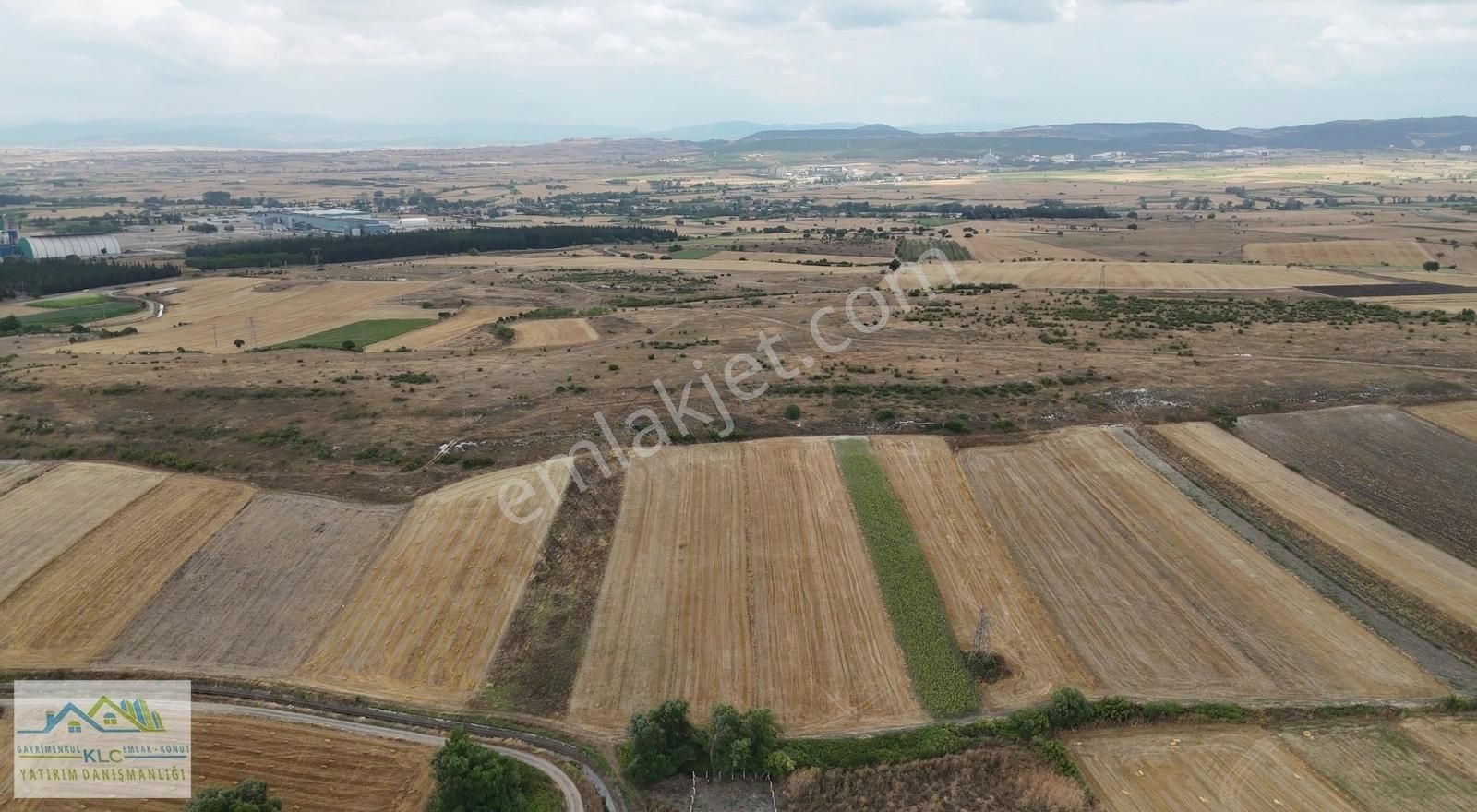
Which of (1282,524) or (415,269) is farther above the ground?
(415,269)

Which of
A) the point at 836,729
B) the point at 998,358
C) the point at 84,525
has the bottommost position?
the point at 836,729

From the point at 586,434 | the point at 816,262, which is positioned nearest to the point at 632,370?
the point at 586,434

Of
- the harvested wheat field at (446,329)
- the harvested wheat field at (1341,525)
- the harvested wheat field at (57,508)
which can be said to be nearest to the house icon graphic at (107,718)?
the harvested wheat field at (57,508)

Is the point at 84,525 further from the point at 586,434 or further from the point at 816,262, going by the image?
the point at 816,262

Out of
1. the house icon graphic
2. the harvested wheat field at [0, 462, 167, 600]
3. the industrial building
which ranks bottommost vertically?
the house icon graphic

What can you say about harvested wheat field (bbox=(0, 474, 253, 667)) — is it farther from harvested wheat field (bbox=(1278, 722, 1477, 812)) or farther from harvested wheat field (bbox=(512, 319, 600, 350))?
harvested wheat field (bbox=(1278, 722, 1477, 812))

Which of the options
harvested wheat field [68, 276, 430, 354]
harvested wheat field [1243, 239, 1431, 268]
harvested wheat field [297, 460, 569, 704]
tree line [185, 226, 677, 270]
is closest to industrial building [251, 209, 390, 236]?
tree line [185, 226, 677, 270]

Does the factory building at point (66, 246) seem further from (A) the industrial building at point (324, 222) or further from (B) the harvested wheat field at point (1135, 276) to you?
(B) the harvested wheat field at point (1135, 276)

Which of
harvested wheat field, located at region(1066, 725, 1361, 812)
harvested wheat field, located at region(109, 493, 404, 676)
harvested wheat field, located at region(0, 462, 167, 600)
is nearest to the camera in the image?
harvested wheat field, located at region(1066, 725, 1361, 812)
